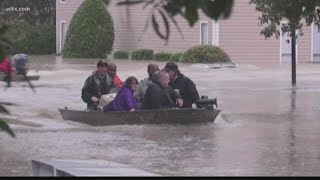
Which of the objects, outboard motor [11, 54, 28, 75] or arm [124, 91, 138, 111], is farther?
arm [124, 91, 138, 111]

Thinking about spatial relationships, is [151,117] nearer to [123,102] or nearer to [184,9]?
[123,102]

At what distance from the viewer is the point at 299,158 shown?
10664 mm

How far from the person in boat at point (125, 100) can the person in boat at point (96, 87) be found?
0.76m

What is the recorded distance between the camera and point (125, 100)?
45.5 ft

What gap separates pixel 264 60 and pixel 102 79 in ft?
74.3

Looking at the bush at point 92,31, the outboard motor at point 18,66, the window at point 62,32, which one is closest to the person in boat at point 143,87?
the outboard motor at point 18,66

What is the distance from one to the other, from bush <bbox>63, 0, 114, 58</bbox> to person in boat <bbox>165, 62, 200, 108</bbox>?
2568 centimetres

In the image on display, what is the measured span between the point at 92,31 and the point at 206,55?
8.38m

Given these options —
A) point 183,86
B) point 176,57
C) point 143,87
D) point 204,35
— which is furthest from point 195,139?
point 204,35

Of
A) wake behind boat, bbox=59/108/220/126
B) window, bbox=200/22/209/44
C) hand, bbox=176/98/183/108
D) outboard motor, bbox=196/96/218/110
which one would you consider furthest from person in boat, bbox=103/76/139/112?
window, bbox=200/22/209/44

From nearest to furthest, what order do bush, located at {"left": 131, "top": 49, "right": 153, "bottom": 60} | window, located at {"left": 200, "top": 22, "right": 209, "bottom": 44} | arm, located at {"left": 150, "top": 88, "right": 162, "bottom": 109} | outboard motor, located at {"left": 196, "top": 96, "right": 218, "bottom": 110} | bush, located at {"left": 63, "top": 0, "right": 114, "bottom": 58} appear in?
1. arm, located at {"left": 150, "top": 88, "right": 162, "bottom": 109}
2. outboard motor, located at {"left": 196, "top": 96, "right": 218, "bottom": 110}
3. window, located at {"left": 200, "top": 22, "right": 209, "bottom": 44}
4. bush, located at {"left": 131, "top": 49, "right": 153, "bottom": 60}
5. bush, located at {"left": 63, "top": 0, "right": 114, "bottom": 58}

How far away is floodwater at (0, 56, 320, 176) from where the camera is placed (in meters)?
9.97

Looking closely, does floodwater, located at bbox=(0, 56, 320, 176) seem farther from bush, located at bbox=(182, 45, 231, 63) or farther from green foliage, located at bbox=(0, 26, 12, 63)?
bush, located at bbox=(182, 45, 231, 63)

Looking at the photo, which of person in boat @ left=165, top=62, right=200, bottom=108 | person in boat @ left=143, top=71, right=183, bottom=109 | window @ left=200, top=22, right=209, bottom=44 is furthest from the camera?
window @ left=200, top=22, right=209, bottom=44
